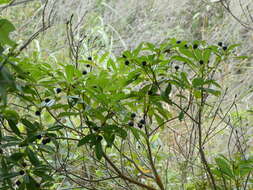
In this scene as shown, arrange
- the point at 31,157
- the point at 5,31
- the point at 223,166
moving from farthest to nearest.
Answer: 1. the point at 223,166
2. the point at 31,157
3. the point at 5,31

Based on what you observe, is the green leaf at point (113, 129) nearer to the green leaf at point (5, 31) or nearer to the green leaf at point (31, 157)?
the green leaf at point (31, 157)

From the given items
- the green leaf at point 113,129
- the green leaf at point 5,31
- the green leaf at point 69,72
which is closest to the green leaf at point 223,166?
the green leaf at point 113,129

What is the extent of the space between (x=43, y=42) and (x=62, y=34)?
141 mm

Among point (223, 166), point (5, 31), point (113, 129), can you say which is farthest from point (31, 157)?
point (223, 166)

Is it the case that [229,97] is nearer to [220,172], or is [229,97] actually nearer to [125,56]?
[220,172]

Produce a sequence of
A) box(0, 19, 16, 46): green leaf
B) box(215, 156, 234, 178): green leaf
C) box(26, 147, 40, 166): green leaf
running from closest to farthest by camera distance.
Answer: box(0, 19, 16, 46): green leaf < box(26, 147, 40, 166): green leaf < box(215, 156, 234, 178): green leaf

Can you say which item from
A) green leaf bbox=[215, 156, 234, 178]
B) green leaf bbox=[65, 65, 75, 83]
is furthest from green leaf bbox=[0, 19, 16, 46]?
green leaf bbox=[215, 156, 234, 178]

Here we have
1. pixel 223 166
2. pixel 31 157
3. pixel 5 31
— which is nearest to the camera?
pixel 5 31

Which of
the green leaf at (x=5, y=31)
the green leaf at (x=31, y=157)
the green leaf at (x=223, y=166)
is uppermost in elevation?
the green leaf at (x=5, y=31)

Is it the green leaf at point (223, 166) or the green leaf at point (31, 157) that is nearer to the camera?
the green leaf at point (31, 157)

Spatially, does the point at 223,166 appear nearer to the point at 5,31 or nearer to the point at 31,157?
the point at 31,157

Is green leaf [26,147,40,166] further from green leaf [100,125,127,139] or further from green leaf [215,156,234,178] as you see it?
green leaf [215,156,234,178]

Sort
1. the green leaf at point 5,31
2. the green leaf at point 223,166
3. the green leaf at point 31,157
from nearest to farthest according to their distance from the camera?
the green leaf at point 5,31, the green leaf at point 31,157, the green leaf at point 223,166

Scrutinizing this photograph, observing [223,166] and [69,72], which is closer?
[69,72]
